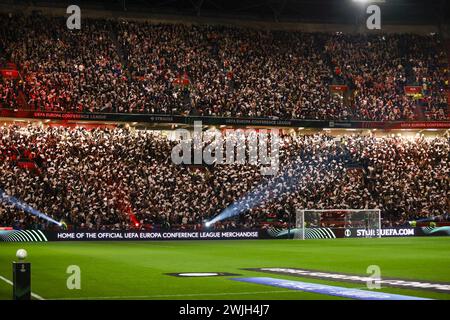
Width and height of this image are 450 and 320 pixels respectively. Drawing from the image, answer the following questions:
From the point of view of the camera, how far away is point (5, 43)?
55406 mm

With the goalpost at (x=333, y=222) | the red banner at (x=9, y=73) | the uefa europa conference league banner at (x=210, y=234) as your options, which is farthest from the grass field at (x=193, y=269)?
the red banner at (x=9, y=73)

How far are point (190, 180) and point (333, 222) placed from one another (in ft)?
35.6

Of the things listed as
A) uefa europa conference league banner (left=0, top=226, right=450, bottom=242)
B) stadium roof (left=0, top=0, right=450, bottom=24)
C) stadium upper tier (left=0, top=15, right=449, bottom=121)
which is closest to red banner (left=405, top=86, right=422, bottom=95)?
stadium upper tier (left=0, top=15, right=449, bottom=121)

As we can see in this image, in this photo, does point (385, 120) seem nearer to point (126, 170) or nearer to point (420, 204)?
point (420, 204)

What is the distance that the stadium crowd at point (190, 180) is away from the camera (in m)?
46.7

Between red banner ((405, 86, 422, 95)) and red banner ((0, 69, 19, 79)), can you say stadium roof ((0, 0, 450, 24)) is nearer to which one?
red banner ((405, 86, 422, 95))

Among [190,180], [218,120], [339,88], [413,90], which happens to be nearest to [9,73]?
[190,180]

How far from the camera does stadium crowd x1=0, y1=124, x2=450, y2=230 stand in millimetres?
46719

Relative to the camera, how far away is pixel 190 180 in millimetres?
51969

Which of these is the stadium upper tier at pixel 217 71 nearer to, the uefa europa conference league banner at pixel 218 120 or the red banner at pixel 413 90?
the red banner at pixel 413 90

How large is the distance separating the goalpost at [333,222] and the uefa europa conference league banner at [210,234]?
2.8 inches

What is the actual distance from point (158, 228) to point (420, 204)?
21.9m

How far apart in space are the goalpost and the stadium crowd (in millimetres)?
2214
